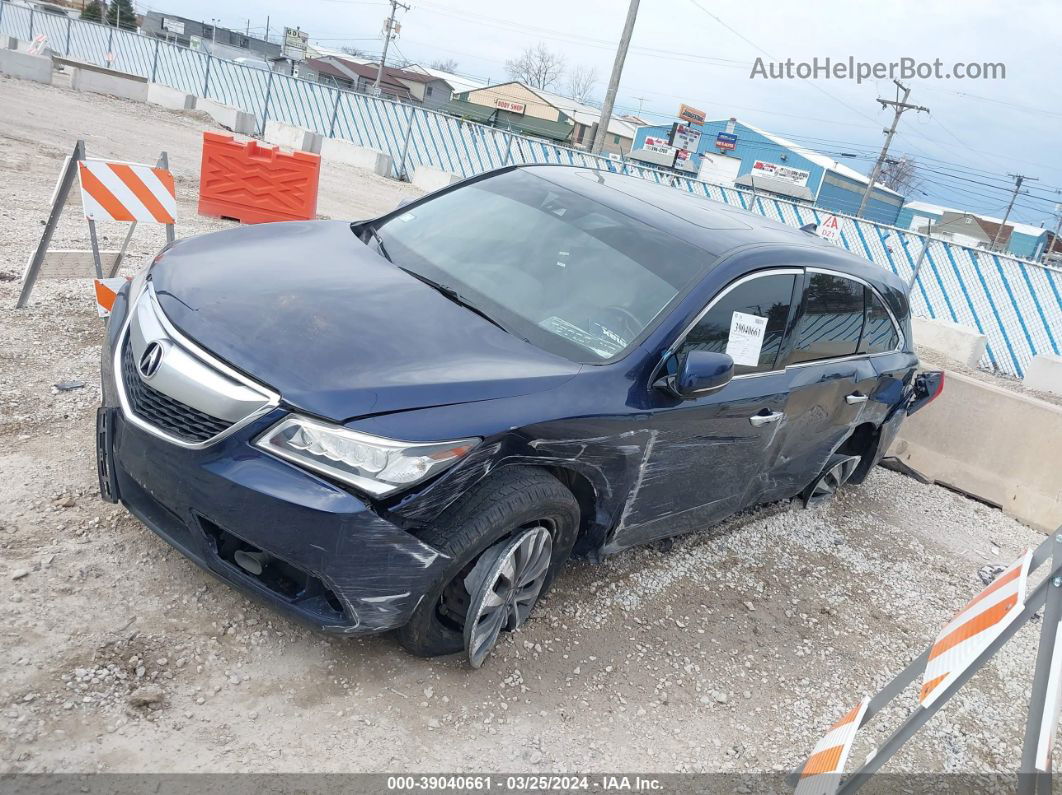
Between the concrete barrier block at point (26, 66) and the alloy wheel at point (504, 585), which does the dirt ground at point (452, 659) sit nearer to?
the alloy wheel at point (504, 585)

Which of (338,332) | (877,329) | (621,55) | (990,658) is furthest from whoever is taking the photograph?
(621,55)

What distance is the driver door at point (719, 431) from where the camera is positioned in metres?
3.59

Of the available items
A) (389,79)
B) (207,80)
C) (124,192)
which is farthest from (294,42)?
(124,192)

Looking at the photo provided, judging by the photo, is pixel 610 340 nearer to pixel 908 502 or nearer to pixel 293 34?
pixel 908 502

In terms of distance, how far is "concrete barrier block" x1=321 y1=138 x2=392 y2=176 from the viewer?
26.6m

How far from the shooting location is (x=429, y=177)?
25.6m

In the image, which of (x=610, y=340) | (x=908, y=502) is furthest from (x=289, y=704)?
(x=908, y=502)

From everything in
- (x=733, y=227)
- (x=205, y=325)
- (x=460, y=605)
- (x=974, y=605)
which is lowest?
(x=460, y=605)

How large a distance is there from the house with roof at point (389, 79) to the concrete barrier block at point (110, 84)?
120ft

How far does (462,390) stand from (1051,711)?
6.52 feet

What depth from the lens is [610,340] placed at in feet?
11.3

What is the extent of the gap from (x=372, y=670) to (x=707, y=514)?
6.26 feet

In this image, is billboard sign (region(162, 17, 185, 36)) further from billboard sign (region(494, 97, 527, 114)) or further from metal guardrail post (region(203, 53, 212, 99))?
metal guardrail post (region(203, 53, 212, 99))

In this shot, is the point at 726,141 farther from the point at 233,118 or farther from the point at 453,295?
the point at 453,295
